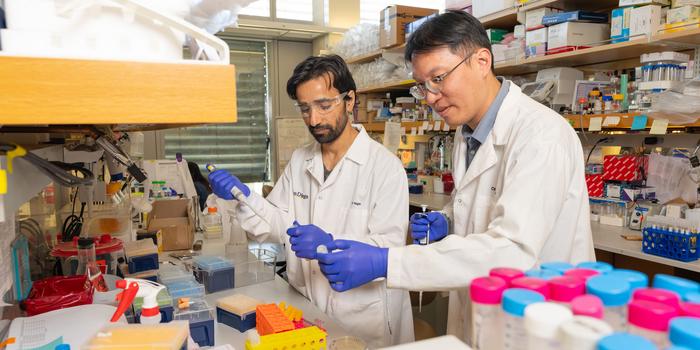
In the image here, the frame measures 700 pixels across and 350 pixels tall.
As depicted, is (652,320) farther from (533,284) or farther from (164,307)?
(164,307)

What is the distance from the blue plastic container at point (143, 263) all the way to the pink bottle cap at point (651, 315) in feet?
6.58

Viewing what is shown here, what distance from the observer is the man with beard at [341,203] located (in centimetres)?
187

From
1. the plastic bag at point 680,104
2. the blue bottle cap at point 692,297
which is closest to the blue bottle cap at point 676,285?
the blue bottle cap at point 692,297

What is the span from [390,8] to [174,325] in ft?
13.7

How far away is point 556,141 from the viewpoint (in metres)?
1.28

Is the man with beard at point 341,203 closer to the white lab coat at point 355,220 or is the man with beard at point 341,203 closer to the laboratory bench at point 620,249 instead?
the white lab coat at point 355,220

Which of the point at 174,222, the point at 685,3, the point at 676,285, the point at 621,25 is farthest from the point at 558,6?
the point at 676,285

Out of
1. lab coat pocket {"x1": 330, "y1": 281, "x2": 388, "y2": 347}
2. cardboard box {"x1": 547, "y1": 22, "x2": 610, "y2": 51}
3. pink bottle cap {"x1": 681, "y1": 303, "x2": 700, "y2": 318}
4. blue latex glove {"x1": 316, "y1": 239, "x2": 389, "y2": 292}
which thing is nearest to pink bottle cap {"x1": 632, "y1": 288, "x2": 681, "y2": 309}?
pink bottle cap {"x1": 681, "y1": 303, "x2": 700, "y2": 318}

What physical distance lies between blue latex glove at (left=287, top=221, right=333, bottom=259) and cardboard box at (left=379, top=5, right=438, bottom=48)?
11.0 ft

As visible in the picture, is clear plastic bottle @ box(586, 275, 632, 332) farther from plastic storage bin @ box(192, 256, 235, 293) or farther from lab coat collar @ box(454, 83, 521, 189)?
plastic storage bin @ box(192, 256, 235, 293)

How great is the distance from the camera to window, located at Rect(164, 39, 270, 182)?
6012mm

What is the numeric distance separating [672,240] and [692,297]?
1999 millimetres

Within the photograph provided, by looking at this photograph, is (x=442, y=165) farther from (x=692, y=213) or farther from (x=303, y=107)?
(x=303, y=107)

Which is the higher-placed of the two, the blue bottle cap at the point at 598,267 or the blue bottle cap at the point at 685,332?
the blue bottle cap at the point at 598,267
